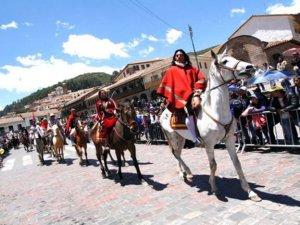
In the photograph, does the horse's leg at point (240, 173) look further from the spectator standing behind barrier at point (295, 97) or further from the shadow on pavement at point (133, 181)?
the spectator standing behind barrier at point (295, 97)

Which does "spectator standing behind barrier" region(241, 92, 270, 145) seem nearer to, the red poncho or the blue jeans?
the blue jeans

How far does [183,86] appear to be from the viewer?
22.0ft

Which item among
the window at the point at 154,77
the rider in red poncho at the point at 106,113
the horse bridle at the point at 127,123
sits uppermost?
the window at the point at 154,77

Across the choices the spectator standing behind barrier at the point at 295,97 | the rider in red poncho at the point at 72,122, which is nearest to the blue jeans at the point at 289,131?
the spectator standing behind barrier at the point at 295,97

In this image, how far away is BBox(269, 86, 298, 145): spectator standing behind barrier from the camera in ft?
28.0

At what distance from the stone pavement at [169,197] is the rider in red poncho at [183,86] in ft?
4.14

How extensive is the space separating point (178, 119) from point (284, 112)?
3.28 m

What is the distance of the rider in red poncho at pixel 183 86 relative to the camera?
6539mm

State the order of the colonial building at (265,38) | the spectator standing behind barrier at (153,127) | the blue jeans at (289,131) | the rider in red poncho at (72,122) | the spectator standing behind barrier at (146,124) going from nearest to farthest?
the blue jeans at (289,131)
the rider in red poncho at (72,122)
the spectator standing behind barrier at (153,127)
the spectator standing behind barrier at (146,124)
the colonial building at (265,38)

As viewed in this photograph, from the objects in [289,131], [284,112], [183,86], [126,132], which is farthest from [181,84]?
[289,131]

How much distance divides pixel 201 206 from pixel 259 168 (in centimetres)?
237

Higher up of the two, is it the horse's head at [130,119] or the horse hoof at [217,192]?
the horse's head at [130,119]

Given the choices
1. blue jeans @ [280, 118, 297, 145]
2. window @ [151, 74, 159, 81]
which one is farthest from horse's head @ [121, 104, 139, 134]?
window @ [151, 74, 159, 81]

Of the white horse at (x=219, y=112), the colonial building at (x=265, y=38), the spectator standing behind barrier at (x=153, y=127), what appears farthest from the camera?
the colonial building at (x=265, y=38)
